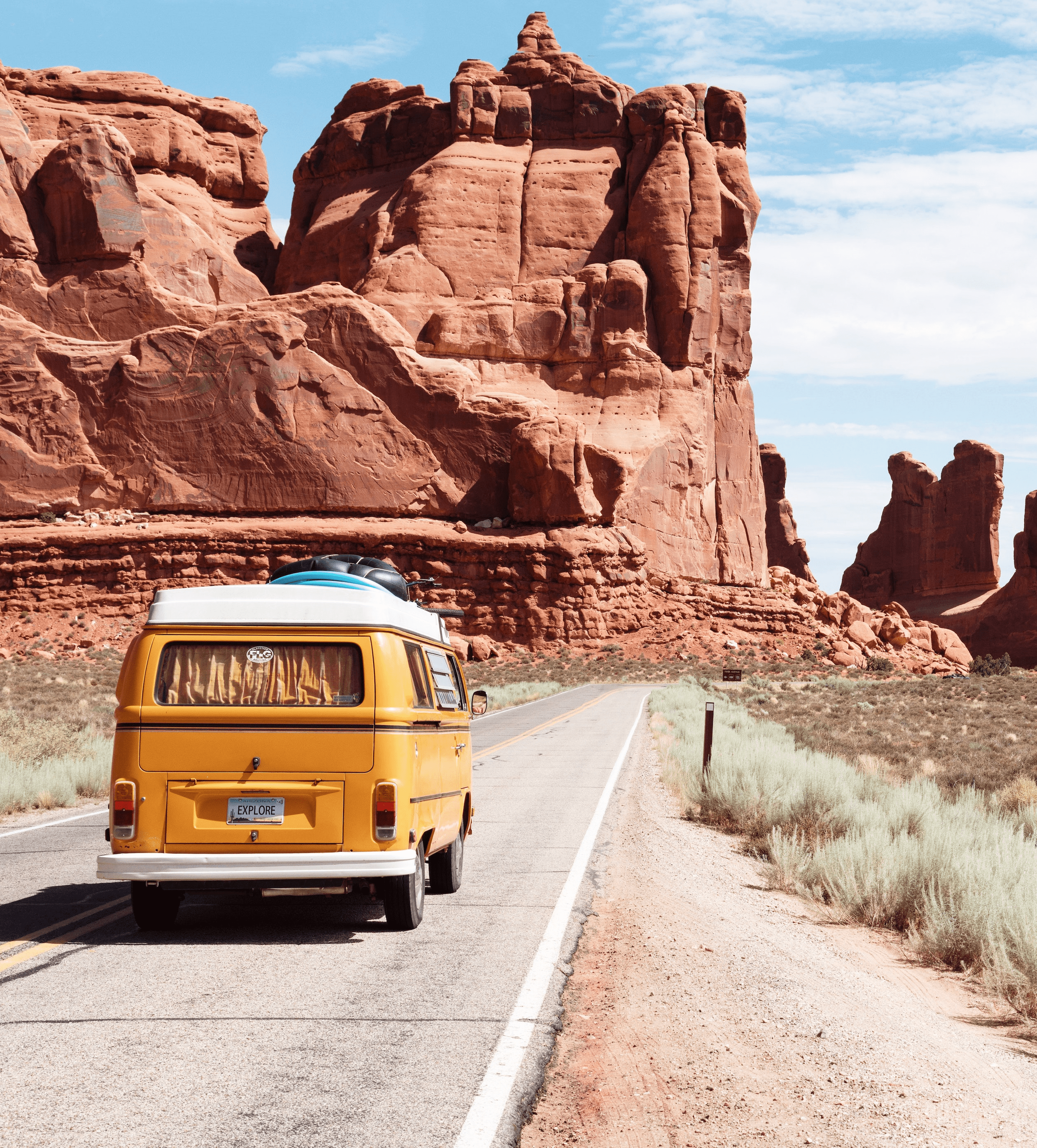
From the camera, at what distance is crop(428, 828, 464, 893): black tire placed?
9.38 metres

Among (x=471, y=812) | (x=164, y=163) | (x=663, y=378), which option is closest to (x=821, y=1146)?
(x=471, y=812)

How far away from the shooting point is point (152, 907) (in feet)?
26.0

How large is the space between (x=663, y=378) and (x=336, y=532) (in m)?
22.6

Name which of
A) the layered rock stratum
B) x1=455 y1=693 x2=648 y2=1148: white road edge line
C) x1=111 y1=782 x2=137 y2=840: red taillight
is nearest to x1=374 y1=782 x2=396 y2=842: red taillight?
x1=455 y1=693 x2=648 y2=1148: white road edge line

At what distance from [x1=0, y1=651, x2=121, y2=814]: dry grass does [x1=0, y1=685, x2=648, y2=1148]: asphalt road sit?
4313 millimetres

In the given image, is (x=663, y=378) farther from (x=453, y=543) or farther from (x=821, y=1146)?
(x=821, y=1146)

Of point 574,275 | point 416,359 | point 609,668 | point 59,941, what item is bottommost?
point 609,668

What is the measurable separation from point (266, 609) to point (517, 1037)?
3574 mm

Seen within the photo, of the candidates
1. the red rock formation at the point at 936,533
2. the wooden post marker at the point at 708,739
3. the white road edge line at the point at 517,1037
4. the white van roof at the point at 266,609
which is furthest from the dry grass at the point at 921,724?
the red rock formation at the point at 936,533

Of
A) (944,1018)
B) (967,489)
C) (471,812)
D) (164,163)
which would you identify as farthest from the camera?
(967,489)

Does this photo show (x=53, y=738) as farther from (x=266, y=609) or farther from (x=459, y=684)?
(x=266, y=609)

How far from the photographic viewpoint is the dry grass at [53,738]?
1509 cm

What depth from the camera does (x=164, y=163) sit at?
7912cm

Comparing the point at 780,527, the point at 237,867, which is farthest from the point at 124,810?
the point at 780,527
